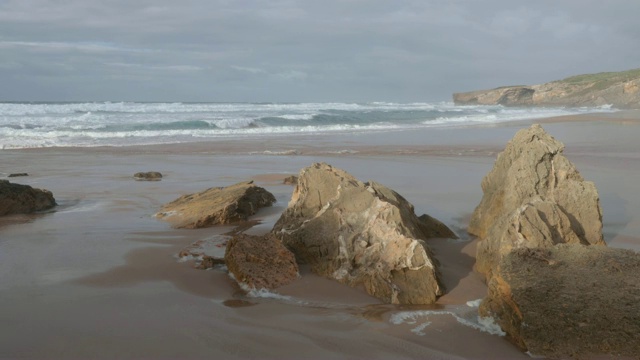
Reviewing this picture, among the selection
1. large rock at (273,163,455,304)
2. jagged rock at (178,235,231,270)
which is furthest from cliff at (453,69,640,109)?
jagged rock at (178,235,231,270)

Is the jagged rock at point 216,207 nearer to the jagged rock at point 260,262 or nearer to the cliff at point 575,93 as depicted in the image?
the jagged rock at point 260,262

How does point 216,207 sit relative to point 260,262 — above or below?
above

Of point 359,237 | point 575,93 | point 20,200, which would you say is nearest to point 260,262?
point 359,237

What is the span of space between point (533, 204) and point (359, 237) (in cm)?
148

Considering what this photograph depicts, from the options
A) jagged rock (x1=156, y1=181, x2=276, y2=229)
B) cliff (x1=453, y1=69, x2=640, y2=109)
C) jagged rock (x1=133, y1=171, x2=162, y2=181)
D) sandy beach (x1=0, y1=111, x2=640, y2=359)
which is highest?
cliff (x1=453, y1=69, x2=640, y2=109)

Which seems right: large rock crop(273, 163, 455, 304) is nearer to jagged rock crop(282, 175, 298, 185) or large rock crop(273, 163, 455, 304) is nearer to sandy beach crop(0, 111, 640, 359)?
sandy beach crop(0, 111, 640, 359)

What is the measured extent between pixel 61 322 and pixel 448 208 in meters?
5.10

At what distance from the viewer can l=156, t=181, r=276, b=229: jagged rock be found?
677 cm

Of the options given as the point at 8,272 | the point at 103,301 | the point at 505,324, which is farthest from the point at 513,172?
the point at 8,272

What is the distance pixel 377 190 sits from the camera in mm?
5754

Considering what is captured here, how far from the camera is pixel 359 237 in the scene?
195 inches

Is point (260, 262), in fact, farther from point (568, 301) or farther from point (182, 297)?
point (568, 301)

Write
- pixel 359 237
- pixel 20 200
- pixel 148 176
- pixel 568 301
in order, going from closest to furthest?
pixel 568 301 < pixel 359 237 < pixel 20 200 < pixel 148 176

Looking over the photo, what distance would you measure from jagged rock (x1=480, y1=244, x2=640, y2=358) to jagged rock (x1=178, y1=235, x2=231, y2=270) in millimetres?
2210
